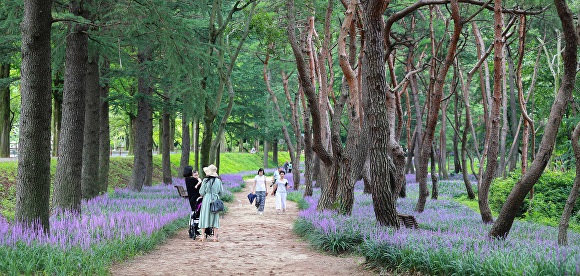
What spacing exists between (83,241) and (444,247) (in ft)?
17.7

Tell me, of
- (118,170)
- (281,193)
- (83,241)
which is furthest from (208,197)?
(118,170)

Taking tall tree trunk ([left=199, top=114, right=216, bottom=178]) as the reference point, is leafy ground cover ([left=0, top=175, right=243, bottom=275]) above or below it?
below

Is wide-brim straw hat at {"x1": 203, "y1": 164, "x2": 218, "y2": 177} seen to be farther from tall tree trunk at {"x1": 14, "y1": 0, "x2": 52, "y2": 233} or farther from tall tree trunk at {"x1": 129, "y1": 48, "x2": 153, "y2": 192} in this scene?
tall tree trunk at {"x1": 129, "y1": 48, "x2": 153, "y2": 192}

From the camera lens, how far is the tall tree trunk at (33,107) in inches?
314

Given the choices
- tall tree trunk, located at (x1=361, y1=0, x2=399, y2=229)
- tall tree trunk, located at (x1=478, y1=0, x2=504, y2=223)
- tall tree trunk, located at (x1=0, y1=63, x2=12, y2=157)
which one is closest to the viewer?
tall tree trunk, located at (x1=361, y1=0, x2=399, y2=229)

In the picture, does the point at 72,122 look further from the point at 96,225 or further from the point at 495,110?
the point at 495,110

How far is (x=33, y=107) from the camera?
7.99 metres

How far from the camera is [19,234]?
24.7ft

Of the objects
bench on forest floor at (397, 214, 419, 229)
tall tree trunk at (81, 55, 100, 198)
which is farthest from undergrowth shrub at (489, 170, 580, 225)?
tall tree trunk at (81, 55, 100, 198)

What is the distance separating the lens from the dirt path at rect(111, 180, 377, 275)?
7.98m

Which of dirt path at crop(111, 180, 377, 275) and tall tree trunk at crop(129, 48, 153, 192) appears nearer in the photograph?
dirt path at crop(111, 180, 377, 275)

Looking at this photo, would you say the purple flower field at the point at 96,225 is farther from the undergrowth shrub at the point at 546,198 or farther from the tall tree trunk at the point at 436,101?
the undergrowth shrub at the point at 546,198

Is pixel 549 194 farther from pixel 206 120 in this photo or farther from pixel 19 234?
pixel 19 234

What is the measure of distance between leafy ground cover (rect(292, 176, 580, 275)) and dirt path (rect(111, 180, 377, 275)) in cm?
35
